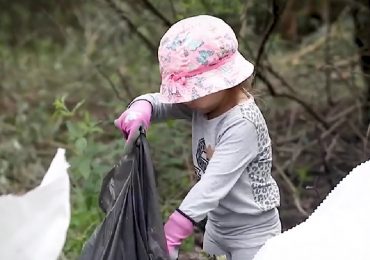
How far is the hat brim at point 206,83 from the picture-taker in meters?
2.62

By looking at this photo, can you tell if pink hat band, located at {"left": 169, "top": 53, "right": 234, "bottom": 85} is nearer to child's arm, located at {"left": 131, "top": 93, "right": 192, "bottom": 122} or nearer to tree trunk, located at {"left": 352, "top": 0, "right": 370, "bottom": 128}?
child's arm, located at {"left": 131, "top": 93, "right": 192, "bottom": 122}

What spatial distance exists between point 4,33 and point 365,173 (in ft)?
25.7

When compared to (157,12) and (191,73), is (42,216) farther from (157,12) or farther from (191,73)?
(157,12)

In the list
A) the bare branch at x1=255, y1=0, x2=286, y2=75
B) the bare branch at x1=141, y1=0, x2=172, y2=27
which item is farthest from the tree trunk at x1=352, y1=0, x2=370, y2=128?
the bare branch at x1=141, y1=0, x2=172, y2=27

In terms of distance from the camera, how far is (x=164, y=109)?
2898 mm

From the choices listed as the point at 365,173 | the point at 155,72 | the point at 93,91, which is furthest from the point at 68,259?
the point at 93,91

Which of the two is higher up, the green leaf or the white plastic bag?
the white plastic bag

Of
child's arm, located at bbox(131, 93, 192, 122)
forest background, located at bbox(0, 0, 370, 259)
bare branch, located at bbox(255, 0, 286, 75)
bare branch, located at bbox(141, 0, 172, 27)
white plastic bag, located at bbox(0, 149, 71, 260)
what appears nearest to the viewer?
white plastic bag, located at bbox(0, 149, 71, 260)

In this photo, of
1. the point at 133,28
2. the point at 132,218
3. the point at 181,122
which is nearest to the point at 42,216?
the point at 132,218

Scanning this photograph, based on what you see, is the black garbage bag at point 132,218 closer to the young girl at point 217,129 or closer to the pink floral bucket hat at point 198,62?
the young girl at point 217,129

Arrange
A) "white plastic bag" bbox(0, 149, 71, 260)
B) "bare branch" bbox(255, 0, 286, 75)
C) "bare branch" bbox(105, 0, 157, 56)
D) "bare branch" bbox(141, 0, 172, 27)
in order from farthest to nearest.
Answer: "bare branch" bbox(105, 0, 157, 56) → "bare branch" bbox(141, 0, 172, 27) → "bare branch" bbox(255, 0, 286, 75) → "white plastic bag" bbox(0, 149, 71, 260)

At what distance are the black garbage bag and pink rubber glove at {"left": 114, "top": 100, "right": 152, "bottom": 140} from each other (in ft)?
0.14

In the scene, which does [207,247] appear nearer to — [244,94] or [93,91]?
[244,94]

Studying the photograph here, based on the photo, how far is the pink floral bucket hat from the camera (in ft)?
8.61
